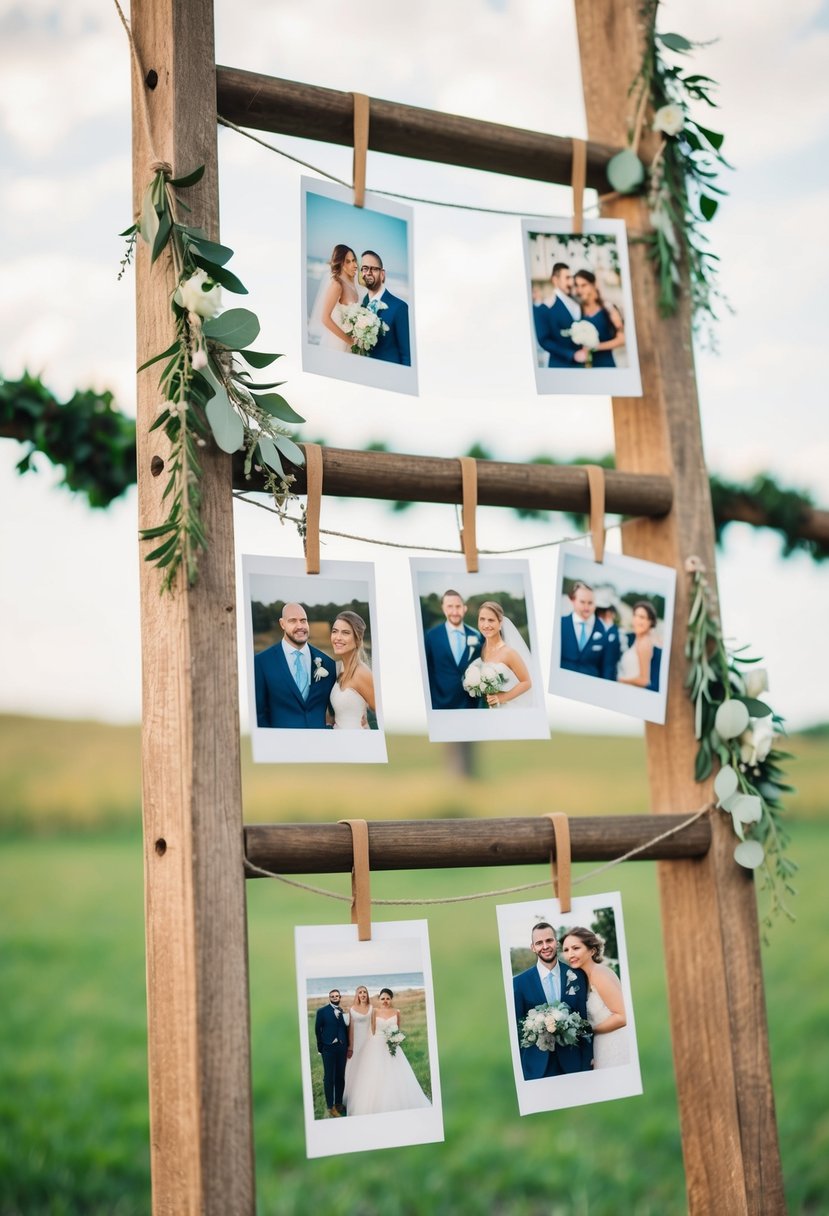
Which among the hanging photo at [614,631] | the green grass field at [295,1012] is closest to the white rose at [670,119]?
the hanging photo at [614,631]

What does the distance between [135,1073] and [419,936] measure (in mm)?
1962

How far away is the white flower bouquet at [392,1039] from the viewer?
97cm

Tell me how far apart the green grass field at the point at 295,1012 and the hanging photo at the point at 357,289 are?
6.43ft

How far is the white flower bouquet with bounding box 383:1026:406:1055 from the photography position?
3.19 ft

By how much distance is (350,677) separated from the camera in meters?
1.03

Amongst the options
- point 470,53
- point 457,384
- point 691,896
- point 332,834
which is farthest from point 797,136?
point 332,834

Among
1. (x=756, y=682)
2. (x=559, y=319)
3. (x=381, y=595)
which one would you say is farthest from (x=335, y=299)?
(x=381, y=595)

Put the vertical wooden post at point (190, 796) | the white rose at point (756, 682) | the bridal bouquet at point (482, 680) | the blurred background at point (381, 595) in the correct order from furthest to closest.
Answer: the blurred background at point (381, 595) < the white rose at point (756, 682) < the bridal bouquet at point (482, 680) < the vertical wooden post at point (190, 796)

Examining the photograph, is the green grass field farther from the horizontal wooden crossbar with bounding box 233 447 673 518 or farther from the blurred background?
the horizontal wooden crossbar with bounding box 233 447 673 518

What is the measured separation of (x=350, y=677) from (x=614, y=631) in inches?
12.3

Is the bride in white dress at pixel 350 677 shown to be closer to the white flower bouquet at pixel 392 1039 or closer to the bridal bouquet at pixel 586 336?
the white flower bouquet at pixel 392 1039

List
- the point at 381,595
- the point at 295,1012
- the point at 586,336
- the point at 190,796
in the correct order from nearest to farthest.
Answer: the point at 190,796
the point at 586,336
the point at 381,595
the point at 295,1012

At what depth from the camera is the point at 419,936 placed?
996 mm

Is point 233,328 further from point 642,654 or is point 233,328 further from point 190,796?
point 642,654
